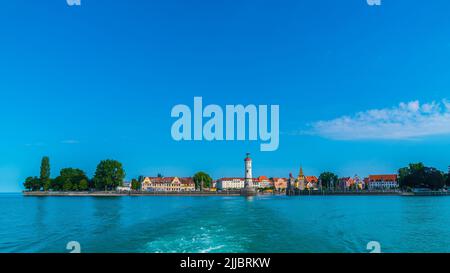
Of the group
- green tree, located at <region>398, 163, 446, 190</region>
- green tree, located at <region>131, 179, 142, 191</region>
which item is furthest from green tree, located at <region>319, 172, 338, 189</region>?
green tree, located at <region>131, 179, 142, 191</region>

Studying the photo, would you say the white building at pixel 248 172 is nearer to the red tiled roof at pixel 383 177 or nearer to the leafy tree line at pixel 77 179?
the leafy tree line at pixel 77 179

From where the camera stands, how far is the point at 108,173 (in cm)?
9881

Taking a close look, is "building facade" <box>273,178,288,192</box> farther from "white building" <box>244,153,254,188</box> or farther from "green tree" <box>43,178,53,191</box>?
"green tree" <box>43,178,53,191</box>

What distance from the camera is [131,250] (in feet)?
47.7

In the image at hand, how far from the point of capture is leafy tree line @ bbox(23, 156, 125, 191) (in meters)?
99.1

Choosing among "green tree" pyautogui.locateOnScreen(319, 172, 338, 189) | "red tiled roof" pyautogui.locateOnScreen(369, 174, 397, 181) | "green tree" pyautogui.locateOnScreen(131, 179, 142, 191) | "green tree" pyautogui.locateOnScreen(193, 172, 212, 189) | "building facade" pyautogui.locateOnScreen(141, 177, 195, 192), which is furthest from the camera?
"red tiled roof" pyautogui.locateOnScreen(369, 174, 397, 181)

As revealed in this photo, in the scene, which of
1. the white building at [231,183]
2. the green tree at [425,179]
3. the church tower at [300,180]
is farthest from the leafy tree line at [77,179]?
the green tree at [425,179]

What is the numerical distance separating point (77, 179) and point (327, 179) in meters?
93.2

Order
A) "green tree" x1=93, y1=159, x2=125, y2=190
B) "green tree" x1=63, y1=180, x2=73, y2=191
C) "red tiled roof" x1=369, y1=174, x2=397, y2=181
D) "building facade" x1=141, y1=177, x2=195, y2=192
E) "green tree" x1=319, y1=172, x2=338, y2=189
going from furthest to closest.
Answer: "red tiled roof" x1=369, y1=174, x2=397, y2=181 < "green tree" x1=319, y1=172, x2=338, y2=189 < "building facade" x1=141, y1=177, x2=195, y2=192 < "green tree" x1=63, y1=180, x2=73, y2=191 < "green tree" x1=93, y1=159, x2=125, y2=190

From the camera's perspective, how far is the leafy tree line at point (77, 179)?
9912cm

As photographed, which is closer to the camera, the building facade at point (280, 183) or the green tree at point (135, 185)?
the green tree at point (135, 185)

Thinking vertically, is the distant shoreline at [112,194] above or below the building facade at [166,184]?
below
